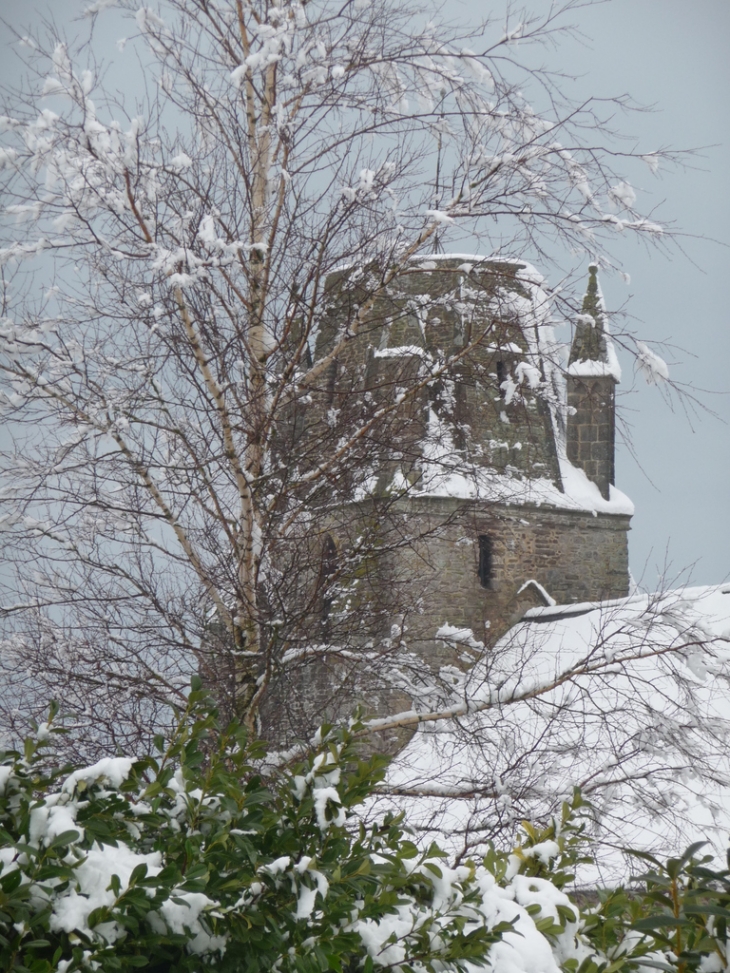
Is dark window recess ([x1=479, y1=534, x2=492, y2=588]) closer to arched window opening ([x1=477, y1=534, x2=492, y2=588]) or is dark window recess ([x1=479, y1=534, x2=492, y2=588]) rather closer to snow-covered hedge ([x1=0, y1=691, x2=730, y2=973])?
arched window opening ([x1=477, y1=534, x2=492, y2=588])

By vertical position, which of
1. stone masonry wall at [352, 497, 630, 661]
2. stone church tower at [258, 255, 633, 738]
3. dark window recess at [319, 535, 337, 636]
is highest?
stone church tower at [258, 255, 633, 738]

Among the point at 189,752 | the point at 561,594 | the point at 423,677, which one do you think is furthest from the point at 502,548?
the point at 189,752

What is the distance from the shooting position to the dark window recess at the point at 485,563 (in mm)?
21859

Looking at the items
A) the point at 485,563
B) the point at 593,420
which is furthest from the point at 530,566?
the point at 593,420

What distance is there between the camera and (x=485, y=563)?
2202cm

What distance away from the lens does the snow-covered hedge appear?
2.33 m

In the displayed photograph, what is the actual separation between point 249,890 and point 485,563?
64.4 feet

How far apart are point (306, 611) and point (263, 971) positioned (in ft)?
11.7

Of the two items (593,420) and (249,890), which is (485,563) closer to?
(593,420)

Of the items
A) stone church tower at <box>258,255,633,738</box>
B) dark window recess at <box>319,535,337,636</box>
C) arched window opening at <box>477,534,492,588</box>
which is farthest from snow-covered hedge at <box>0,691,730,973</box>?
arched window opening at <box>477,534,492,588</box>

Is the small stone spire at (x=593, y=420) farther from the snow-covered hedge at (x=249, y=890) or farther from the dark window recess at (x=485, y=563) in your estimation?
the snow-covered hedge at (x=249, y=890)

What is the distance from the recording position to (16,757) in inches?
106

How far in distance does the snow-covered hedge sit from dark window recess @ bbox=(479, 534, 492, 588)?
1878 centimetres

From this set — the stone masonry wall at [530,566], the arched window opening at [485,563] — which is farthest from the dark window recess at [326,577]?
the arched window opening at [485,563]
